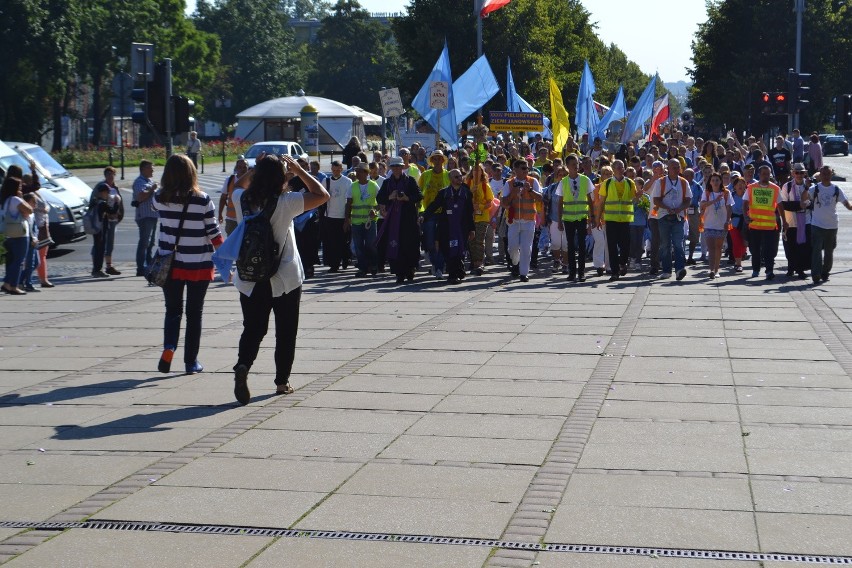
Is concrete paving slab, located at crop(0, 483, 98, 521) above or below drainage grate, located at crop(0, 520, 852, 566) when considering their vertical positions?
below

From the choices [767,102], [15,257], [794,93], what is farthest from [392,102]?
[15,257]

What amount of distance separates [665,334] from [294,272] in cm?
469

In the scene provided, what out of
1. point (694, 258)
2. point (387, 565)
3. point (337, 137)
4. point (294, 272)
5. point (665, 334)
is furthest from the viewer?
point (337, 137)

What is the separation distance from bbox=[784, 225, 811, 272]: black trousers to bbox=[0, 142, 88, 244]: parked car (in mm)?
12014

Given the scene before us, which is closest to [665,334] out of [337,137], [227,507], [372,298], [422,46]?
[372,298]

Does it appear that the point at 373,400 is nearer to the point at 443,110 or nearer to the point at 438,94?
the point at 438,94

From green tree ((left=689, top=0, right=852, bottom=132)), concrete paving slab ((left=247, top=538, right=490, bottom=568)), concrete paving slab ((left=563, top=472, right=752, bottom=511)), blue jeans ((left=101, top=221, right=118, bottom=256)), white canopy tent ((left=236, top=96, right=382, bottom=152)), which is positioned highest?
green tree ((left=689, top=0, right=852, bottom=132))

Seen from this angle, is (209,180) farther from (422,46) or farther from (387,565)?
(387,565)

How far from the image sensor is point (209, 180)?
48875 mm

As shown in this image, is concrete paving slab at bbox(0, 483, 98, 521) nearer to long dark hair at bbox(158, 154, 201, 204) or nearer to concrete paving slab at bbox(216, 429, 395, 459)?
concrete paving slab at bbox(216, 429, 395, 459)

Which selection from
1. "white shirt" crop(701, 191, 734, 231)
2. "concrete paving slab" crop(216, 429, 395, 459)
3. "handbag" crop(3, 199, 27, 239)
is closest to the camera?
"concrete paving slab" crop(216, 429, 395, 459)

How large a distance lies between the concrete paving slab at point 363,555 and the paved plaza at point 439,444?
2cm

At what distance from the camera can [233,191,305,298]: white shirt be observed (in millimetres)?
8969

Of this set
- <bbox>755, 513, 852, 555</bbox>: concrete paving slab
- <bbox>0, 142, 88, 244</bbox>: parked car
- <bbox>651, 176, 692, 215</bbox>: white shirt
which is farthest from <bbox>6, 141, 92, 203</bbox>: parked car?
<bbox>755, 513, 852, 555</bbox>: concrete paving slab
